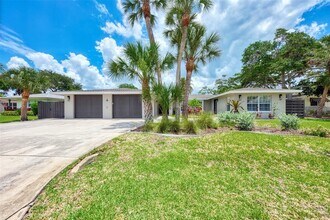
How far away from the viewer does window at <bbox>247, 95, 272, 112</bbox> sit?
17547 millimetres

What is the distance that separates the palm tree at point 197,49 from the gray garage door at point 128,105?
20.1ft

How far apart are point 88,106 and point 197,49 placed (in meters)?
11.6

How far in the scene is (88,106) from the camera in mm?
17562

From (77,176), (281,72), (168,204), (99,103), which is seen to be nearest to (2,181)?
(77,176)

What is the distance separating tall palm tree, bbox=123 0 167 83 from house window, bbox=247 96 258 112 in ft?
37.0

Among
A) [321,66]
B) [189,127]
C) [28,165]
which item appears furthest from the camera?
[321,66]

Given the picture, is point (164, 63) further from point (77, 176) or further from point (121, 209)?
point (121, 209)

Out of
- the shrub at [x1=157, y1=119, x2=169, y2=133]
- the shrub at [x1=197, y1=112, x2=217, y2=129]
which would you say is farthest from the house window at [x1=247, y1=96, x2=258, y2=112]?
the shrub at [x1=157, y1=119, x2=169, y2=133]

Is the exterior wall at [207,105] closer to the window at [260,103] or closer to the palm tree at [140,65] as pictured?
the window at [260,103]

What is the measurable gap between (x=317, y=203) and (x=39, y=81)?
19.1m

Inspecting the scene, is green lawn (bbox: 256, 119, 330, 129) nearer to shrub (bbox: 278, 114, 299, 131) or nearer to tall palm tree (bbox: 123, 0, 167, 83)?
shrub (bbox: 278, 114, 299, 131)

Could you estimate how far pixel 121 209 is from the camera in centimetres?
264

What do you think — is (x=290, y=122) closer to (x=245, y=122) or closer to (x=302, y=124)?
(x=245, y=122)

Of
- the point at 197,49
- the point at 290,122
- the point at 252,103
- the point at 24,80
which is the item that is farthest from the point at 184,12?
the point at 24,80
